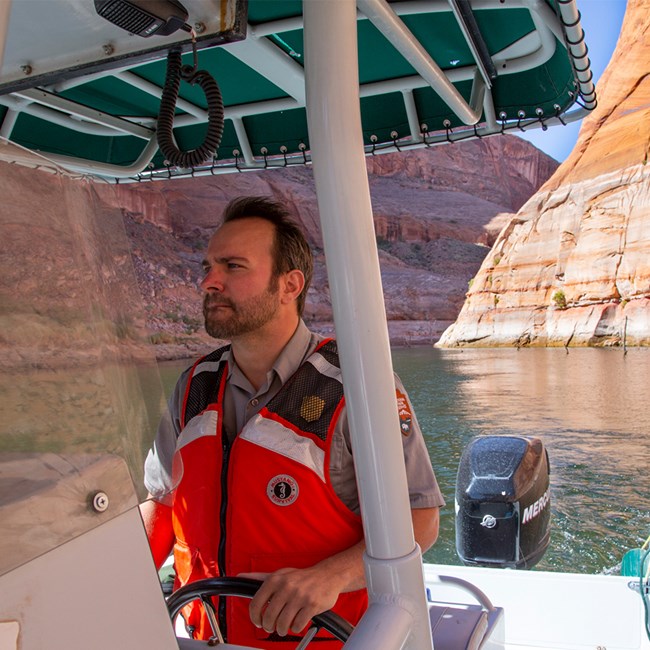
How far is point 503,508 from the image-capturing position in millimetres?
2178

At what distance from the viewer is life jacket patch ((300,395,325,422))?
1.10 m

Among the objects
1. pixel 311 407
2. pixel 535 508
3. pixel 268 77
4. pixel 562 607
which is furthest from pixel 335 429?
pixel 535 508

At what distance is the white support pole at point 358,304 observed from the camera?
63 cm

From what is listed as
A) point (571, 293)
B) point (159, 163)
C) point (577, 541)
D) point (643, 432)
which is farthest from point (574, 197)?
point (159, 163)

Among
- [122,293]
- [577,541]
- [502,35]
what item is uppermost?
[502,35]

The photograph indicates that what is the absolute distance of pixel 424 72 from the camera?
0.92 meters

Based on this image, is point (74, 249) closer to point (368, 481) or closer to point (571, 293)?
point (368, 481)

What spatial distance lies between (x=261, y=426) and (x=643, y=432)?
54.9ft

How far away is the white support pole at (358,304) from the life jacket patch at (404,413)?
16.2 inches

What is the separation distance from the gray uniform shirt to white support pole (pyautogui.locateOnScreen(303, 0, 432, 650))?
0.35 metres

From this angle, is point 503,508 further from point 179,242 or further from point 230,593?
point 179,242

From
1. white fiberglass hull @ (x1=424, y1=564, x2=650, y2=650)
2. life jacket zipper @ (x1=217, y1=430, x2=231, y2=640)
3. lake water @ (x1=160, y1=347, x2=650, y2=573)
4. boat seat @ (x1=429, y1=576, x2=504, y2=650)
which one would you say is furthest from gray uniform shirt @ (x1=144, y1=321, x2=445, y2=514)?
lake water @ (x1=160, y1=347, x2=650, y2=573)

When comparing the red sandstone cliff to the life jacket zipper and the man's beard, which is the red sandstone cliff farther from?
the life jacket zipper

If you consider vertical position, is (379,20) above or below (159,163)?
below
